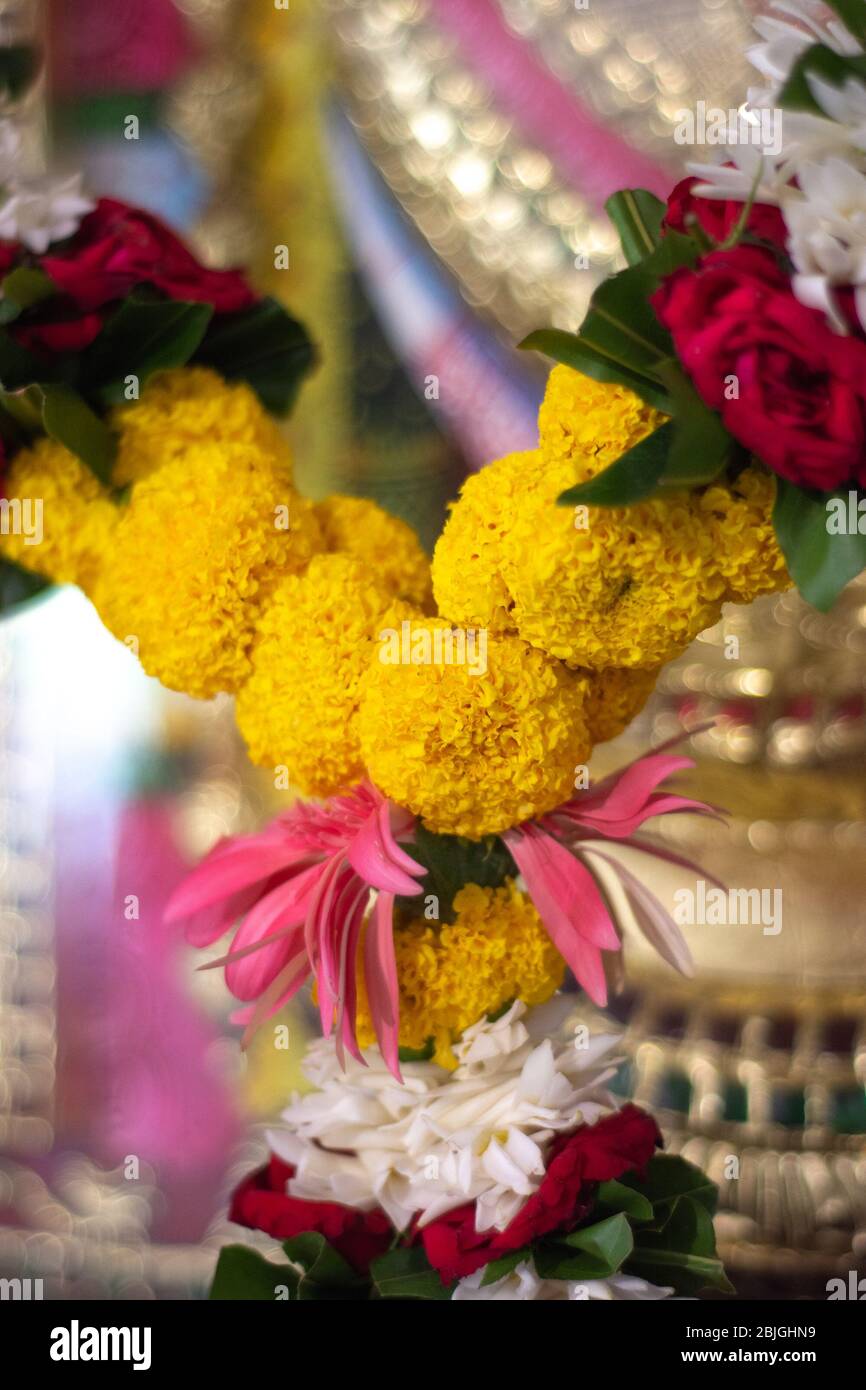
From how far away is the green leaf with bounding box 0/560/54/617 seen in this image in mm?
846

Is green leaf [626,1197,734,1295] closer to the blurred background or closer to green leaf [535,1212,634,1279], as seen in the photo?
green leaf [535,1212,634,1279]

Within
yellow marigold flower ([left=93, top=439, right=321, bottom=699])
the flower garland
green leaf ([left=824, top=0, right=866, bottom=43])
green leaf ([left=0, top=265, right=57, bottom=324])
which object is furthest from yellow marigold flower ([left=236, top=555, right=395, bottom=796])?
green leaf ([left=824, top=0, right=866, bottom=43])

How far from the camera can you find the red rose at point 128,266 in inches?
31.4

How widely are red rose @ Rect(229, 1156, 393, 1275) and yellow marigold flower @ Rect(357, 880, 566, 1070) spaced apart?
0.10 m

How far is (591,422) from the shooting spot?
66cm

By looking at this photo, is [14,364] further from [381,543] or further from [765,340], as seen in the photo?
[765,340]

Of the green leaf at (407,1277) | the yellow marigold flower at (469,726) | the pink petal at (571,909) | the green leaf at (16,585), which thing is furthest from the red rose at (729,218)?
the green leaf at (407,1277)

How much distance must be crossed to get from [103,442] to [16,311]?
3.4 inches

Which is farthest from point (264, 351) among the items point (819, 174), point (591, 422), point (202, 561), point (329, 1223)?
point (329, 1223)

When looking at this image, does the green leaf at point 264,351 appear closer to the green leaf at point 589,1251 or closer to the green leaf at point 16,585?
the green leaf at point 16,585

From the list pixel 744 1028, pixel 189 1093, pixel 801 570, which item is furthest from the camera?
pixel 189 1093
